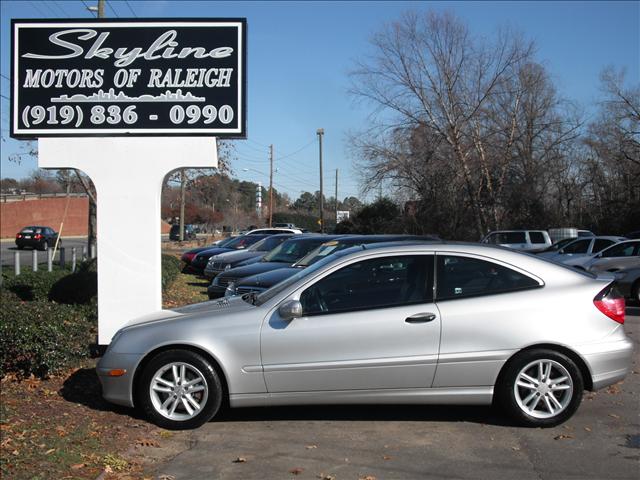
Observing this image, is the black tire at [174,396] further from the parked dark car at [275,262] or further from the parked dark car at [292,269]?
the parked dark car at [275,262]

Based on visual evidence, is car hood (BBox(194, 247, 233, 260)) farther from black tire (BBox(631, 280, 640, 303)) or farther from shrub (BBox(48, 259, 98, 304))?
black tire (BBox(631, 280, 640, 303))

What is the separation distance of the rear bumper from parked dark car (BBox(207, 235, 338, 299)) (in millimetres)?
7342

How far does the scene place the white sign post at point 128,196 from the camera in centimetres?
878

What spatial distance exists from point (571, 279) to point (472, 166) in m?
27.1

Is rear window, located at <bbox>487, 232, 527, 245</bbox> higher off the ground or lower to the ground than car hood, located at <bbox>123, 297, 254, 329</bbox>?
higher

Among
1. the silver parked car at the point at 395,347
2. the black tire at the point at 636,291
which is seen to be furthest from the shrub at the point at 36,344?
the black tire at the point at 636,291

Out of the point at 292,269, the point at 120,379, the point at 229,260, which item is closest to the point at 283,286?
the point at 120,379

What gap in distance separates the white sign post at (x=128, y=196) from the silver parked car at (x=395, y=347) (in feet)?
10.1

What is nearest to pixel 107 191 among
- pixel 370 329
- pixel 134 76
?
pixel 134 76

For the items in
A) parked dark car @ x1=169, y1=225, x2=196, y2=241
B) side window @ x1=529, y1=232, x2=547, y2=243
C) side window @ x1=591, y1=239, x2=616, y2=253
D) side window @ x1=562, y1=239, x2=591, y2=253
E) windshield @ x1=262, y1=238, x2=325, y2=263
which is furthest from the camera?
parked dark car @ x1=169, y1=225, x2=196, y2=241

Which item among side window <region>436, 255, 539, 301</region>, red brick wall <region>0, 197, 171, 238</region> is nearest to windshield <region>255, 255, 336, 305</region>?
side window <region>436, 255, 539, 301</region>

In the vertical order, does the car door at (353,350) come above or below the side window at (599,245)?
below

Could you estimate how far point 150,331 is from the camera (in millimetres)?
5875

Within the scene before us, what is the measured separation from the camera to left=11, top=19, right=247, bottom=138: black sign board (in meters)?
8.81
